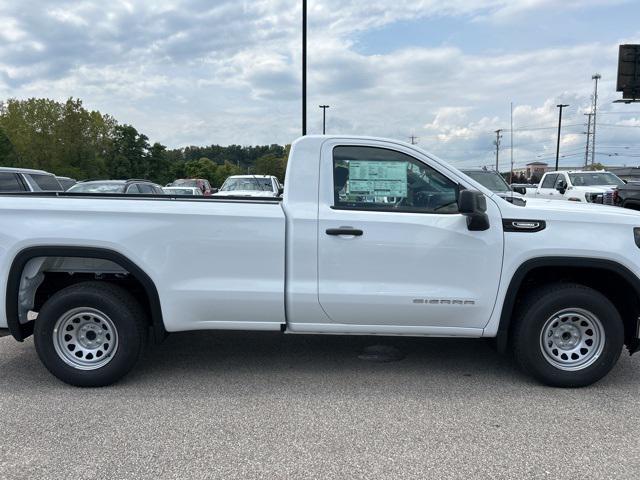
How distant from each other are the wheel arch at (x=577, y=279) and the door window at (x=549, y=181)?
48.5 ft

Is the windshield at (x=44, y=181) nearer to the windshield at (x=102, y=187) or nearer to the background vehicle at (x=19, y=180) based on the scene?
the background vehicle at (x=19, y=180)

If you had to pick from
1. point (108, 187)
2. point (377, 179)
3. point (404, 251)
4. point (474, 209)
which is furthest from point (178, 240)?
point (108, 187)

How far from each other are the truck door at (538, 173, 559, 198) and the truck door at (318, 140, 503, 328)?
1446cm

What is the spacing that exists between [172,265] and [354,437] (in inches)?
73.9

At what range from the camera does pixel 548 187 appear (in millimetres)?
18344

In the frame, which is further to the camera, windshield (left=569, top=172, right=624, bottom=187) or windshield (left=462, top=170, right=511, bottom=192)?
windshield (left=569, top=172, right=624, bottom=187)

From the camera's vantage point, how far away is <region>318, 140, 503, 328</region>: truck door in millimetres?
4094

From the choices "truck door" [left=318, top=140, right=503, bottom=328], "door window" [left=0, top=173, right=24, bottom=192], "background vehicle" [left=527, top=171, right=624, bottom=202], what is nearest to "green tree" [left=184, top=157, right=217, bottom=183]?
"background vehicle" [left=527, top=171, right=624, bottom=202]

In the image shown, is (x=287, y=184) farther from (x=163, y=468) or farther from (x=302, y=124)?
(x=302, y=124)

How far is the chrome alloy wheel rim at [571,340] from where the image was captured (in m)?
4.24

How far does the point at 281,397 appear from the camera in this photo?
13.4 ft

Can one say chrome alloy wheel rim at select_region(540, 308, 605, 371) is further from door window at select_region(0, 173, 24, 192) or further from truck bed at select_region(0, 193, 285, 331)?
door window at select_region(0, 173, 24, 192)

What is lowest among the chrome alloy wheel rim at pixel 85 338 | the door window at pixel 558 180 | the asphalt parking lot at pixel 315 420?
the asphalt parking lot at pixel 315 420

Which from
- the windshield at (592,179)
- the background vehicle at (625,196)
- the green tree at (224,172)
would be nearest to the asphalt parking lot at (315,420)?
the background vehicle at (625,196)
